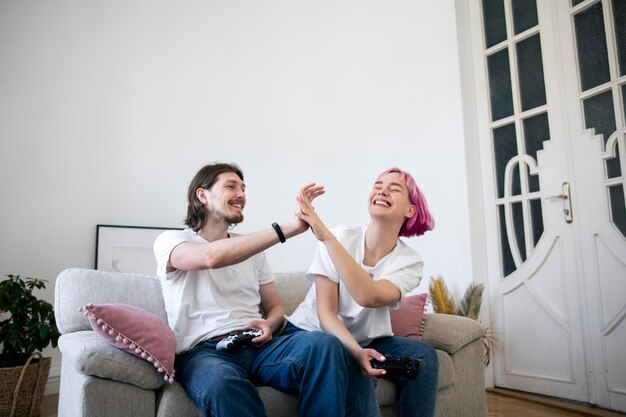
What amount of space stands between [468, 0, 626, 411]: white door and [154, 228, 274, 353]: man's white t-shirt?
2087mm

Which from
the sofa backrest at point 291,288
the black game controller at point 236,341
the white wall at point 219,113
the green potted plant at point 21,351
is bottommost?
the green potted plant at point 21,351

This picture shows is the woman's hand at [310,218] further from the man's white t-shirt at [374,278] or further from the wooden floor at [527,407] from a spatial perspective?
the wooden floor at [527,407]

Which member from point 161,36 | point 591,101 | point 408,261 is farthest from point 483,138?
point 161,36

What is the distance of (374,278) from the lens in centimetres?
181

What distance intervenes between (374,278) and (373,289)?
0.73ft

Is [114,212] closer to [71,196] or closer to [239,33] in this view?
[71,196]

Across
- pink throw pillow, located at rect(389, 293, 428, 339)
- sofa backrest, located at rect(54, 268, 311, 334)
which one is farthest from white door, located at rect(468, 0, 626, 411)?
sofa backrest, located at rect(54, 268, 311, 334)

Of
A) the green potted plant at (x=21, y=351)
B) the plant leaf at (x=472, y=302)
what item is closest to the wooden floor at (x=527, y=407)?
the green potted plant at (x=21, y=351)

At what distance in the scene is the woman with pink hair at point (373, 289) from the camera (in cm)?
154

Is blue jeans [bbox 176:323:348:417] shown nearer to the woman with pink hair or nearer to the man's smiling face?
the woman with pink hair

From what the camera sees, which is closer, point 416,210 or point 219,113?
point 416,210

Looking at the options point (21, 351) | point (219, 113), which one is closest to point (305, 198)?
point (21, 351)

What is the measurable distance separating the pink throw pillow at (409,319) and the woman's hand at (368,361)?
59cm

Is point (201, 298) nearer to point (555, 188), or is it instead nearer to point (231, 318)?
point (231, 318)
